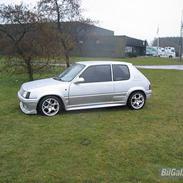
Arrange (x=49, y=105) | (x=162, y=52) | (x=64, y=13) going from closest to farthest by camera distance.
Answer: (x=49, y=105)
(x=64, y=13)
(x=162, y=52)

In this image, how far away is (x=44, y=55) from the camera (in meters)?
15.1

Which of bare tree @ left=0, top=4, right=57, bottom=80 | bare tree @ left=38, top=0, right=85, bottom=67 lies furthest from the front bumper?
bare tree @ left=38, top=0, right=85, bottom=67

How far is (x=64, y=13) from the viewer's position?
72.2 feet

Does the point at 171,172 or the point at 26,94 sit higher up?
the point at 26,94

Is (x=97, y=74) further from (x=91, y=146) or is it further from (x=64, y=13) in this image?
(x=64, y=13)

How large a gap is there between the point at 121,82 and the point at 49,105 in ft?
7.22

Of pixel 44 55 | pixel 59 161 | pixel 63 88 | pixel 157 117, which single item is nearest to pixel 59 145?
pixel 59 161

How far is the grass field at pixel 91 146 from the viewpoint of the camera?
4664mm

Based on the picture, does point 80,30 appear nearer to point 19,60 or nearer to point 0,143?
point 19,60

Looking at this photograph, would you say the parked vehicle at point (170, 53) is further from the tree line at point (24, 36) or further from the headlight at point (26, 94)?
the headlight at point (26, 94)

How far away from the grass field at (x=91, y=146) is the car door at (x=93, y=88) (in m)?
0.36

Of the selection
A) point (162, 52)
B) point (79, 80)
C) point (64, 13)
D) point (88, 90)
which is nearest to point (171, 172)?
point (88, 90)

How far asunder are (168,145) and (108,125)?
5.95 ft

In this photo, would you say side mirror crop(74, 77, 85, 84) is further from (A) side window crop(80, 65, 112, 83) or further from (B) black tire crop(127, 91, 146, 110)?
(B) black tire crop(127, 91, 146, 110)
